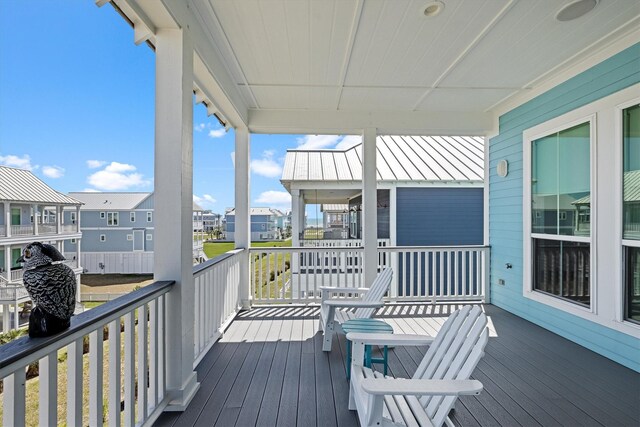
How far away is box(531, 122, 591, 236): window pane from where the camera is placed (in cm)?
324

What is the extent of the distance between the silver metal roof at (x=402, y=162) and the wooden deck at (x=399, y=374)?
140 inches

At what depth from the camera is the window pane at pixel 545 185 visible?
366 cm

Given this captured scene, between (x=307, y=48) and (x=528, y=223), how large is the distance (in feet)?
11.0

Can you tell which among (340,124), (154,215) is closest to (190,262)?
(154,215)

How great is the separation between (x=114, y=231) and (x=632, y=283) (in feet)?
12.7

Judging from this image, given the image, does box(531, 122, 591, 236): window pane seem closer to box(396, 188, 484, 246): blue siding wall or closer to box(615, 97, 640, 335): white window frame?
box(615, 97, 640, 335): white window frame

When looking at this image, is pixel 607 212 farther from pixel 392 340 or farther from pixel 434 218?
pixel 434 218

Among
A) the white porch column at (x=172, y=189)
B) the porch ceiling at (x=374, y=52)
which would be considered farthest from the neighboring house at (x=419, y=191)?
the white porch column at (x=172, y=189)

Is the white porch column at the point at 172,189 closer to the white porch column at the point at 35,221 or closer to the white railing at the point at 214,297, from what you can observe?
the white railing at the point at 214,297

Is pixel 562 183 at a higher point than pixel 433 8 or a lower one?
lower

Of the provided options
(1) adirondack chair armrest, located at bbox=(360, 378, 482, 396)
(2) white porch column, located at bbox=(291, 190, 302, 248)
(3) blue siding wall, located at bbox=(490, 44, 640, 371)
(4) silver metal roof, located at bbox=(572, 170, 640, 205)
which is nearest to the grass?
(2) white porch column, located at bbox=(291, 190, 302, 248)

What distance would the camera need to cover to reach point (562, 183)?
3535 millimetres

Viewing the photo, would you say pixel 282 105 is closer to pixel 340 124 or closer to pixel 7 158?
pixel 340 124

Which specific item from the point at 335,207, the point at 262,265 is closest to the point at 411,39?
the point at 262,265
